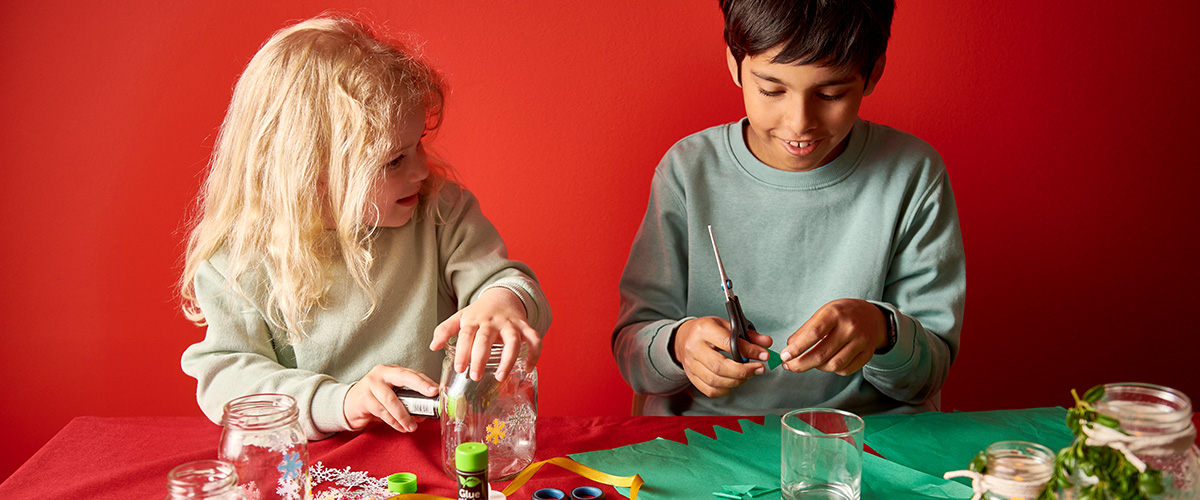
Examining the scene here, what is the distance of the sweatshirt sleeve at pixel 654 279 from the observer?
1310 millimetres

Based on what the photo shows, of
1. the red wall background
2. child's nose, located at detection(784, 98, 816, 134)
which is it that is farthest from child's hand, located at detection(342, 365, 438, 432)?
the red wall background

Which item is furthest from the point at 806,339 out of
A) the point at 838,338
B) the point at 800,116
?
the point at 800,116

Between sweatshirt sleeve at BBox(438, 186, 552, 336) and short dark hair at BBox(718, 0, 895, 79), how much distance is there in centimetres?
45

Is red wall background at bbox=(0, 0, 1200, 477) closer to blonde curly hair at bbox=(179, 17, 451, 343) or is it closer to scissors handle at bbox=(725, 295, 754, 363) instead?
blonde curly hair at bbox=(179, 17, 451, 343)

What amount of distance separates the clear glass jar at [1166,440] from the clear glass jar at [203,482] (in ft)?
2.02

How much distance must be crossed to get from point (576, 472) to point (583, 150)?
869 millimetres

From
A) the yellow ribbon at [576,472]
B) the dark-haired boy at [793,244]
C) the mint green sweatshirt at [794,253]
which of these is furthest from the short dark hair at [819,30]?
the yellow ribbon at [576,472]

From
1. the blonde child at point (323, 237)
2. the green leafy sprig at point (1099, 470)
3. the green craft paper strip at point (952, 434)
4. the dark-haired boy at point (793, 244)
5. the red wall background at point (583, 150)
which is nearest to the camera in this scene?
the green leafy sprig at point (1099, 470)

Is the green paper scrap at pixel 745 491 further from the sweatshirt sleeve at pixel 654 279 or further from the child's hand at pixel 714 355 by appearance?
the sweatshirt sleeve at pixel 654 279

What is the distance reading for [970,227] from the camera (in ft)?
5.63

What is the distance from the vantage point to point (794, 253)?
53.0 inches

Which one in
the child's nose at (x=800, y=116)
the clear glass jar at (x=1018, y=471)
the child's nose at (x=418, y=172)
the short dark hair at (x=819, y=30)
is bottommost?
the clear glass jar at (x=1018, y=471)

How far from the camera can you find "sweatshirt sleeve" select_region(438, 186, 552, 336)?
1.21 m

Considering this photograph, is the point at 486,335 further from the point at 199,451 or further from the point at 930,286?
the point at 930,286
